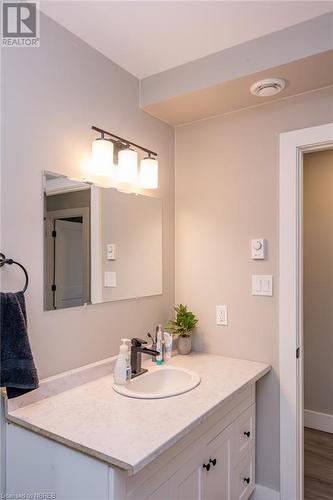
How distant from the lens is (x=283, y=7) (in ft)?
4.85

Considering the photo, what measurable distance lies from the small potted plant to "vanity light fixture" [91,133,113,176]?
99cm

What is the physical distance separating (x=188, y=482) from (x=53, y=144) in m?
1.53

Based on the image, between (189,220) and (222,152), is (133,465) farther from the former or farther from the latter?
(222,152)

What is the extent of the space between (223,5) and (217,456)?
1968 mm

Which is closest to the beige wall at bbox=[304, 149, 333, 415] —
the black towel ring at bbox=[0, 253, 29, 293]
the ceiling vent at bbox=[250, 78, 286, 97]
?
the ceiling vent at bbox=[250, 78, 286, 97]

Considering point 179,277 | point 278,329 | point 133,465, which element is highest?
point 179,277

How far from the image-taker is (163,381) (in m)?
1.85

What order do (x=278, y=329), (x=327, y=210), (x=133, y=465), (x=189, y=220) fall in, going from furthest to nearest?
(x=327, y=210) < (x=189, y=220) < (x=278, y=329) < (x=133, y=465)

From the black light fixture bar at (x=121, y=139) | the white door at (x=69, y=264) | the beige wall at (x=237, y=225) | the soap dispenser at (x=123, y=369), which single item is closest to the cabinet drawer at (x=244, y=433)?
the beige wall at (x=237, y=225)

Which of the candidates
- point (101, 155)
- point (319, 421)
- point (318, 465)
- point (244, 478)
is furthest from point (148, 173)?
point (319, 421)

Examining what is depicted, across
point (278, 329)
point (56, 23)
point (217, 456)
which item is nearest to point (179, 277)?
point (278, 329)

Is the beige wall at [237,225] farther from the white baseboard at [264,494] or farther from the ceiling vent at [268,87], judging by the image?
the ceiling vent at [268,87]

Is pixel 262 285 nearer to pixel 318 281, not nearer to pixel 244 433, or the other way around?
pixel 244 433

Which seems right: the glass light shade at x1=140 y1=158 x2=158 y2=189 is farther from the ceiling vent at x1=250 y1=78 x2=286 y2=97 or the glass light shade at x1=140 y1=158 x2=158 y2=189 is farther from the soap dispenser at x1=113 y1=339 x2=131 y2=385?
the soap dispenser at x1=113 y1=339 x2=131 y2=385
